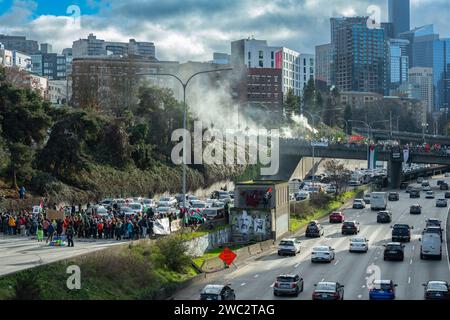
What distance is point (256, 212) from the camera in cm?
5134

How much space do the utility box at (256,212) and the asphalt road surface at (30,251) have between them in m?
13.4

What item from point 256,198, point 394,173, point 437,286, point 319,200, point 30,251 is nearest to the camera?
point 437,286

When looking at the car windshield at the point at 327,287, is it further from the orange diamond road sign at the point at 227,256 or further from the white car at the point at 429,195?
the white car at the point at 429,195

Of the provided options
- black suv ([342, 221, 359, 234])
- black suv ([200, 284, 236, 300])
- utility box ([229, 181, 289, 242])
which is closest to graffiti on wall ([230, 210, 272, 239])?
utility box ([229, 181, 289, 242])

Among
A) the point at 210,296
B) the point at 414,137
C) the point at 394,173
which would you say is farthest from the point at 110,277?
the point at 414,137

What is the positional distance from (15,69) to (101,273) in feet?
255

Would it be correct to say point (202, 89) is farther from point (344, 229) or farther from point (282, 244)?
point (282, 244)

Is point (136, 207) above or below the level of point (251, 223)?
above

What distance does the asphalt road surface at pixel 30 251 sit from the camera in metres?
30.6

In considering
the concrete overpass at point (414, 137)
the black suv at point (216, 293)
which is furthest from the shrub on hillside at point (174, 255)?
the concrete overpass at point (414, 137)

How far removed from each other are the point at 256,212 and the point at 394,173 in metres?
60.2

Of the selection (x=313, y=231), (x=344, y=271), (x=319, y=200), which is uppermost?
(x=319, y=200)

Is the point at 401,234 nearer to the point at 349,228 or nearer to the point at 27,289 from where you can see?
the point at 349,228

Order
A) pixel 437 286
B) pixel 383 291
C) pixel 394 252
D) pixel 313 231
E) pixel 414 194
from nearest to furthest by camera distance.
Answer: pixel 437 286
pixel 383 291
pixel 394 252
pixel 313 231
pixel 414 194
